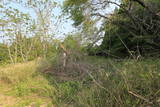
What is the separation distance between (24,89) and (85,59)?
290 cm

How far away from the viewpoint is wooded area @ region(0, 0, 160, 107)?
5.24 feet

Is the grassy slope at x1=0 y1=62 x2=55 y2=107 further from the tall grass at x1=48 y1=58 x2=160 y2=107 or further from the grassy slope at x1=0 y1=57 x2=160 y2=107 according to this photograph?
the tall grass at x1=48 y1=58 x2=160 y2=107

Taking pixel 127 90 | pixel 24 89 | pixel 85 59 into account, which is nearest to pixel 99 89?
pixel 127 90

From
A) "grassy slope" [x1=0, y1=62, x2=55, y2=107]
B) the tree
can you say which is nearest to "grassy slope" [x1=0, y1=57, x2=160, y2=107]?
"grassy slope" [x1=0, y1=62, x2=55, y2=107]

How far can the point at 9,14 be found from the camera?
7.34 m

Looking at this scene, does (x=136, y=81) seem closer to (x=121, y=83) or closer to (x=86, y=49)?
(x=121, y=83)

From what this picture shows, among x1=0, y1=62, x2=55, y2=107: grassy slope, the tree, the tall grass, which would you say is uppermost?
the tree

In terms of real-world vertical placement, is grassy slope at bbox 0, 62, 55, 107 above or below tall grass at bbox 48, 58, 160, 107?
below

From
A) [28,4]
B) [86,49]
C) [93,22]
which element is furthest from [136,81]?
[28,4]

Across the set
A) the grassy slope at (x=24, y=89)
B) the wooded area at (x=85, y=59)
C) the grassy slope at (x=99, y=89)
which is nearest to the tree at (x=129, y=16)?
the wooded area at (x=85, y=59)

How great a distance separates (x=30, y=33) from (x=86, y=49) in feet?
16.6

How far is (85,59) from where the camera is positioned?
534cm

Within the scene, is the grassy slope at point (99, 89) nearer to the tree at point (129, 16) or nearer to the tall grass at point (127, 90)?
the tall grass at point (127, 90)

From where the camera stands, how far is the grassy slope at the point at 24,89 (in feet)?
8.44
